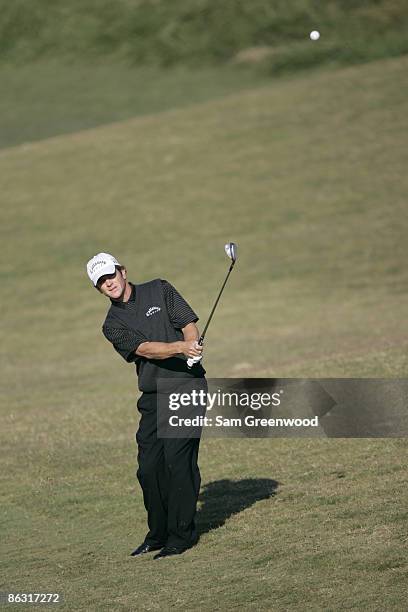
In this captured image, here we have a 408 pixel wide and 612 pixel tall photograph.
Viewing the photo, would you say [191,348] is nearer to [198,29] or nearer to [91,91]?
[91,91]

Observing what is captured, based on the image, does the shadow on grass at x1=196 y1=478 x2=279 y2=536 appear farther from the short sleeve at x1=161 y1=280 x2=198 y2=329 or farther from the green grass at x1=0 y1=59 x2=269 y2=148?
the green grass at x1=0 y1=59 x2=269 y2=148

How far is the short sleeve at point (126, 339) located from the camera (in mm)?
8977

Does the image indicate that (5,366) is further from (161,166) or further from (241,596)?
(241,596)

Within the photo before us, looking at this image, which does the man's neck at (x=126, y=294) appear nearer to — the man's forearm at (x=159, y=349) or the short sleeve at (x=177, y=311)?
the short sleeve at (x=177, y=311)

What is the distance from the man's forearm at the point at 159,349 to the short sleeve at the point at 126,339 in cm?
6

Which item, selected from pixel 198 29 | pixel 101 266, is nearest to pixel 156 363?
pixel 101 266

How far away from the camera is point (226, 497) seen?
11.0 metres

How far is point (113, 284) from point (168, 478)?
1640 mm

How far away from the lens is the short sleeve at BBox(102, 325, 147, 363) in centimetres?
898

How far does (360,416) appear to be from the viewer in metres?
12.9

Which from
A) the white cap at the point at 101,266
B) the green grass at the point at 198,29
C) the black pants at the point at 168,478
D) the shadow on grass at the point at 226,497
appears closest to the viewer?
the white cap at the point at 101,266

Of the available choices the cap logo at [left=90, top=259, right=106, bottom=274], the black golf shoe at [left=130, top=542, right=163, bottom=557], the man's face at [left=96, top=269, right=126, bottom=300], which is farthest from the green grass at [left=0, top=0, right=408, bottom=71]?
the black golf shoe at [left=130, top=542, right=163, bottom=557]

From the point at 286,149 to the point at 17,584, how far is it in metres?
29.4

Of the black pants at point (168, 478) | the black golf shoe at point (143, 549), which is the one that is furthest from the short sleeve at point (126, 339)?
the black golf shoe at point (143, 549)
